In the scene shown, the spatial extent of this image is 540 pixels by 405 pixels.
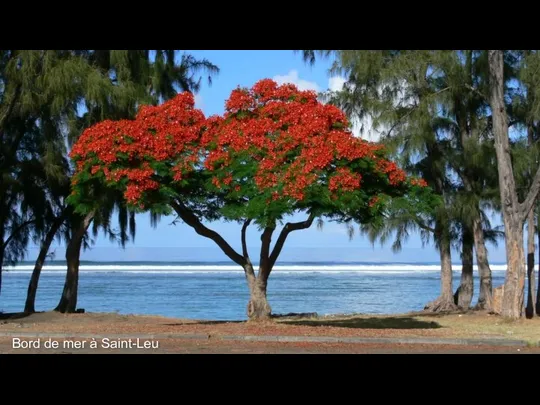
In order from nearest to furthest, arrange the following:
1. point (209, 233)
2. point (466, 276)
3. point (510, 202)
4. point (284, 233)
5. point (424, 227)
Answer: point (284, 233), point (209, 233), point (510, 202), point (424, 227), point (466, 276)

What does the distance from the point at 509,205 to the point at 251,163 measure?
7292 millimetres

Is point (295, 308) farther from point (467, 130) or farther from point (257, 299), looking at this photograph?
point (257, 299)

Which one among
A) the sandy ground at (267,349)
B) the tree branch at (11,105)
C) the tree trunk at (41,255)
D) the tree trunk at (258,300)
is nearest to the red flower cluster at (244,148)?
the tree trunk at (258,300)

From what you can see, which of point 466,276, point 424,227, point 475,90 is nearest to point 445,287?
point 466,276

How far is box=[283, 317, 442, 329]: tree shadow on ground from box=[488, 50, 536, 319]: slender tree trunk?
2046mm

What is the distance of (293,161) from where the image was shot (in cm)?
1578

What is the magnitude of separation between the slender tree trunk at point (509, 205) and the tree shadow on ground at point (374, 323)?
6.71 feet

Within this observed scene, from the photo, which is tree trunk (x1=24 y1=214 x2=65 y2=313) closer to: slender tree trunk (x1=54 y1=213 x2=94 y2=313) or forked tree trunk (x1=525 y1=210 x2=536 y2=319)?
slender tree trunk (x1=54 y1=213 x2=94 y2=313)

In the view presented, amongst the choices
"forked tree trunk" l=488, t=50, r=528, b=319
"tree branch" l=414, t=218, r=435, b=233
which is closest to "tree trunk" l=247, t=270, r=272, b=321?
"forked tree trunk" l=488, t=50, r=528, b=319

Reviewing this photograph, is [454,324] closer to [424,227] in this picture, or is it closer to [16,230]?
[424,227]

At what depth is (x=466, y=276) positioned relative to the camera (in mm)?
24406

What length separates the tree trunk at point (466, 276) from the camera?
2378 centimetres
